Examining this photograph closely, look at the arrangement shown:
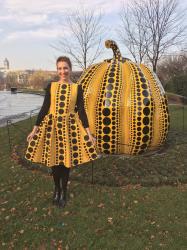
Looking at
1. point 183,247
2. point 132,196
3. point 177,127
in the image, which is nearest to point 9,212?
point 132,196

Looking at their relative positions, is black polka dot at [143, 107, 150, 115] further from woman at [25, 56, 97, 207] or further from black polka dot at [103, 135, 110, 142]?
woman at [25, 56, 97, 207]

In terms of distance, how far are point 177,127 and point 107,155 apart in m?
5.03

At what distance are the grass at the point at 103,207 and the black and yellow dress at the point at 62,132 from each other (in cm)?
90

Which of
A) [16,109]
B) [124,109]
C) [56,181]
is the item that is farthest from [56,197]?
[16,109]

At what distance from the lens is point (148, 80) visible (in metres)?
7.05

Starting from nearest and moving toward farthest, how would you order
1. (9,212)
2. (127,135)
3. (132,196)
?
(9,212)
(132,196)
(127,135)

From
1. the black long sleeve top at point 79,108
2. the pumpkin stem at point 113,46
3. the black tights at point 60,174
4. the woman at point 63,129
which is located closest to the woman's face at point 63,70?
the woman at point 63,129

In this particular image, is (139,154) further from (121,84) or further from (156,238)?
(156,238)

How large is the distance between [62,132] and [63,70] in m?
0.83

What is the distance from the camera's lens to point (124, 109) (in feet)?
21.9

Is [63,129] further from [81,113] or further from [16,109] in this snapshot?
[16,109]

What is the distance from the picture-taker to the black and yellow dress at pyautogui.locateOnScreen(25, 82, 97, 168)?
14.1ft

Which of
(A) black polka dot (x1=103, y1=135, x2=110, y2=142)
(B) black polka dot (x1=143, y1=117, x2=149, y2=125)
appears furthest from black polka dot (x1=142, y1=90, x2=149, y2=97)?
(A) black polka dot (x1=103, y1=135, x2=110, y2=142)

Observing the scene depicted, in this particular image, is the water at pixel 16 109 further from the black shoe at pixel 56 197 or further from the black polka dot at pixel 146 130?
the black shoe at pixel 56 197
